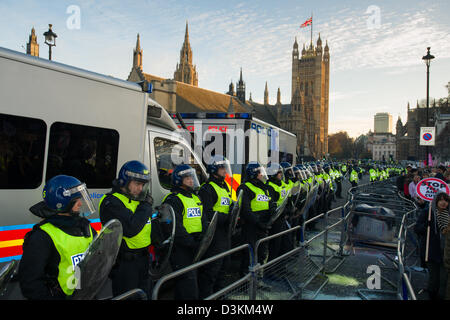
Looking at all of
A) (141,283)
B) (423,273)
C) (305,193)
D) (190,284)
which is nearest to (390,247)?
(423,273)

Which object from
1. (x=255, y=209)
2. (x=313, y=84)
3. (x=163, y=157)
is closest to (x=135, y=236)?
(x=163, y=157)

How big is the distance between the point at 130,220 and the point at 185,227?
80 cm

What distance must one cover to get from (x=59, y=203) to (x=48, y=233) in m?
0.24

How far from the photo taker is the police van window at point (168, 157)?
18.8 ft

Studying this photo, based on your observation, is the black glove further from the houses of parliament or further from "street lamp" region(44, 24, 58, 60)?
the houses of parliament

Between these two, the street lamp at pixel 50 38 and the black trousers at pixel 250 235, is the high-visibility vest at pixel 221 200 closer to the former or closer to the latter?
the black trousers at pixel 250 235

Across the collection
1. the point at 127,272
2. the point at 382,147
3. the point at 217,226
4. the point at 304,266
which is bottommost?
the point at 304,266

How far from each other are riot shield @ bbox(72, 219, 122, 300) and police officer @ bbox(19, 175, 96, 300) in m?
0.09

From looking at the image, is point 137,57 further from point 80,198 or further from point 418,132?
point 418,132

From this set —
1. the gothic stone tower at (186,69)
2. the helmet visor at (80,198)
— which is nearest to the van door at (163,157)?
the helmet visor at (80,198)

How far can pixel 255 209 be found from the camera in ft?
18.6

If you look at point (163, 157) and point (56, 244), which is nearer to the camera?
point (56, 244)

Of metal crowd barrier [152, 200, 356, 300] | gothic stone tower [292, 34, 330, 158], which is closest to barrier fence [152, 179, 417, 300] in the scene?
metal crowd barrier [152, 200, 356, 300]
